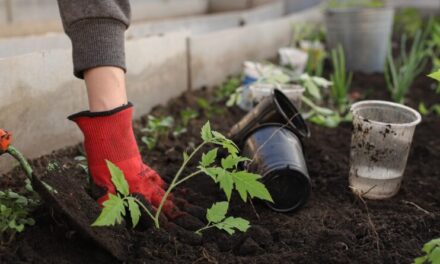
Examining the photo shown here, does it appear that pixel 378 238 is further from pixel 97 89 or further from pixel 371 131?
pixel 97 89

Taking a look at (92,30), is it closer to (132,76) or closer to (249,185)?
(249,185)

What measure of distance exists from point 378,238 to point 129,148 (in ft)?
2.58

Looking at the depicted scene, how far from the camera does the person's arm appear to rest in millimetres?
1530

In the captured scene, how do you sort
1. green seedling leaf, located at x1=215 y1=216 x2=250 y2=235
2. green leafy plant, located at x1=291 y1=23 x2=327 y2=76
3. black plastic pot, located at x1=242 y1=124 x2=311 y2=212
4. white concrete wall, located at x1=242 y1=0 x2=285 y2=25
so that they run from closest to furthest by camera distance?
green seedling leaf, located at x1=215 y1=216 x2=250 y2=235, black plastic pot, located at x1=242 y1=124 x2=311 y2=212, green leafy plant, located at x1=291 y1=23 x2=327 y2=76, white concrete wall, located at x1=242 y1=0 x2=285 y2=25

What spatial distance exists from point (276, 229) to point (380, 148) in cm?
52

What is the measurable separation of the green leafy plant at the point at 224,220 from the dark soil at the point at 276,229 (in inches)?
2.2

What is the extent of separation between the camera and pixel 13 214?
1350 mm

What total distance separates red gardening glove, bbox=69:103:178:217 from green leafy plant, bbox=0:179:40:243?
194 mm

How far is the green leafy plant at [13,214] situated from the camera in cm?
132

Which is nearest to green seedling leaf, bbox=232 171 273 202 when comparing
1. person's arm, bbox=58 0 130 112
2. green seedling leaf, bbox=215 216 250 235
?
green seedling leaf, bbox=215 216 250 235

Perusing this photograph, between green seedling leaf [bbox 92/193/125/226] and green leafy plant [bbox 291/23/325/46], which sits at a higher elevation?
green seedling leaf [bbox 92/193/125/226]

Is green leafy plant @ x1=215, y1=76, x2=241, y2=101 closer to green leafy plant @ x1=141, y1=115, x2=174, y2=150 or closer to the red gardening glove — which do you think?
green leafy plant @ x1=141, y1=115, x2=174, y2=150

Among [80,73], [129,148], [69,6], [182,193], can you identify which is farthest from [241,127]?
[69,6]

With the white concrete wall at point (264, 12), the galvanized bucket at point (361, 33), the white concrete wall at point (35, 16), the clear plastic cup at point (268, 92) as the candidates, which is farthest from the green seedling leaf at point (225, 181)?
the white concrete wall at point (264, 12)
